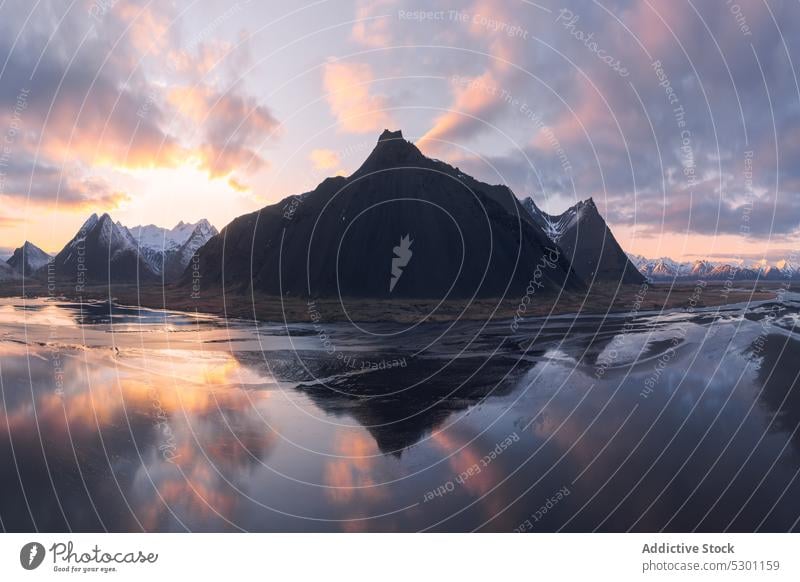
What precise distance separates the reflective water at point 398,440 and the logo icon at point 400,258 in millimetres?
55353

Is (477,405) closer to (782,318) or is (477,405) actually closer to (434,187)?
(782,318)

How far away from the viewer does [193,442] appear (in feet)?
61.6

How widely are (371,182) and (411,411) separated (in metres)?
97.2

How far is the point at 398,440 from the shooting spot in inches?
757

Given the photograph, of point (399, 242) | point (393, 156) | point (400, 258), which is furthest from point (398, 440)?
point (393, 156)
